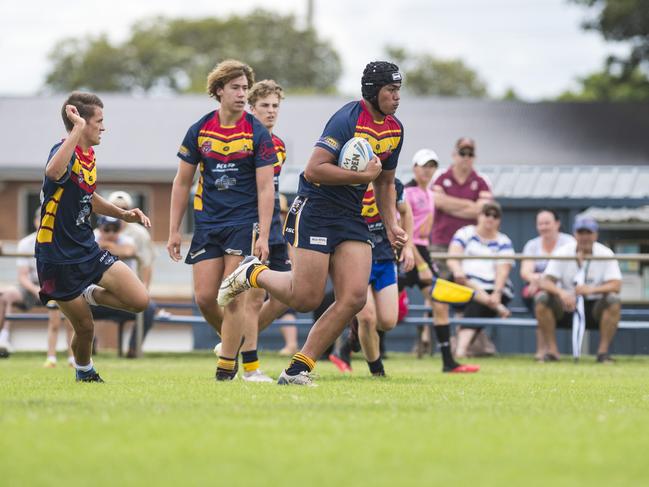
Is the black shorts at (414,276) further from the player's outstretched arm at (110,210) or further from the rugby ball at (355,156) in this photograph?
the rugby ball at (355,156)

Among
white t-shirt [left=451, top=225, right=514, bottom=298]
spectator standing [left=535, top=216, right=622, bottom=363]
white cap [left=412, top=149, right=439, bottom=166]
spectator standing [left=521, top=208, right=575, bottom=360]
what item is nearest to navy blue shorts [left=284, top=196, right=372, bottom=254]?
white cap [left=412, top=149, right=439, bottom=166]

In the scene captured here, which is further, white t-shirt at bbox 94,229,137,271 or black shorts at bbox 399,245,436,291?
white t-shirt at bbox 94,229,137,271

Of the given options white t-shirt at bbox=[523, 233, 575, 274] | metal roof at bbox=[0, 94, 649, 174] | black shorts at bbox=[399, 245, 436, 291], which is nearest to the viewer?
black shorts at bbox=[399, 245, 436, 291]

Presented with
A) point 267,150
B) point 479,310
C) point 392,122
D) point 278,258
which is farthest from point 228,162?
point 479,310

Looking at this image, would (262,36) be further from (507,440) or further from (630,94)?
(507,440)

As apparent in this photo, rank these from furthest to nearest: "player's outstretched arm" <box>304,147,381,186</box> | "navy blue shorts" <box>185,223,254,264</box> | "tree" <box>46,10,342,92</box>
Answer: "tree" <box>46,10,342,92</box>, "navy blue shorts" <box>185,223,254,264</box>, "player's outstretched arm" <box>304,147,381,186</box>

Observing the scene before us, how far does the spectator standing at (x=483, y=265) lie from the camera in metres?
16.5

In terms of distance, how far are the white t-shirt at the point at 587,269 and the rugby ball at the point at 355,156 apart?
7752 mm

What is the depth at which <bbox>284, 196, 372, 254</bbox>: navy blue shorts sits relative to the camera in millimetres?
8781

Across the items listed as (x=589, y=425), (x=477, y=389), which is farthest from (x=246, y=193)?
(x=589, y=425)

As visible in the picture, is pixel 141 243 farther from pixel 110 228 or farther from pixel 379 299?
pixel 379 299

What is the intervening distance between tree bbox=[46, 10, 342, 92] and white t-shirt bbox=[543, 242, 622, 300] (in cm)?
6016

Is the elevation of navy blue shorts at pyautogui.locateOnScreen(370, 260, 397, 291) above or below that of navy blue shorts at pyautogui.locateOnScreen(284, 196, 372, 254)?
below

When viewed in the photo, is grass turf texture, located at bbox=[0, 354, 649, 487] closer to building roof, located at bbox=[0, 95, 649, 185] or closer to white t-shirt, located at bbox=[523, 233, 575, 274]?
white t-shirt, located at bbox=[523, 233, 575, 274]
